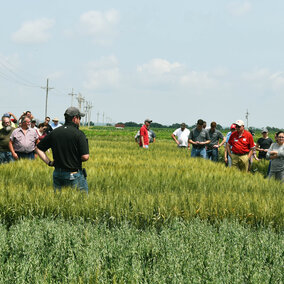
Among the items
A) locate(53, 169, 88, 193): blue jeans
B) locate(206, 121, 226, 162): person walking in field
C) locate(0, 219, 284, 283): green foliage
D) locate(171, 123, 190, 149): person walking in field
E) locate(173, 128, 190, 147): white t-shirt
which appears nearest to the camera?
locate(0, 219, 284, 283): green foliage

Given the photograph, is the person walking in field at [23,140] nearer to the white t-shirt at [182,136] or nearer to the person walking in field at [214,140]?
the person walking in field at [214,140]

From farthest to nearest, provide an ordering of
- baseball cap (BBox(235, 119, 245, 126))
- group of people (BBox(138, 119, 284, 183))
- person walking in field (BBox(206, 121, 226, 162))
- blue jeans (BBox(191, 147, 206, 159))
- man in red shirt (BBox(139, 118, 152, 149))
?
man in red shirt (BBox(139, 118, 152, 149)) → person walking in field (BBox(206, 121, 226, 162)) → blue jeans (BBox(191, 147, 206, 159)) → baseball cap (BBox(235, 119, 245, 126)) → group of people (BBox(138, 119, 284, 183))

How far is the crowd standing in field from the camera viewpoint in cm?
561

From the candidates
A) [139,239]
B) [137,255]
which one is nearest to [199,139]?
[139,239]

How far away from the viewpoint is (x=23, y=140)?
9.77 meters

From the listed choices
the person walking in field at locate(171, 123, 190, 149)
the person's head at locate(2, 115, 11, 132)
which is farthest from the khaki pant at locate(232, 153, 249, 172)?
the person's head at locate(2, 115, 11, 132)

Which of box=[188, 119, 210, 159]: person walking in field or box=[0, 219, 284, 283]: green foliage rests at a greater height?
box=[188, 119, 210, 159]: person walking in field

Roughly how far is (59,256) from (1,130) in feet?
23.0

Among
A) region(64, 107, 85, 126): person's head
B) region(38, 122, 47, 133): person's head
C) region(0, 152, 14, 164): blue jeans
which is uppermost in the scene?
region(64, 107, 85, 126): person's head

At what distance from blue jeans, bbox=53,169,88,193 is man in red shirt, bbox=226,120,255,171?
6026mm

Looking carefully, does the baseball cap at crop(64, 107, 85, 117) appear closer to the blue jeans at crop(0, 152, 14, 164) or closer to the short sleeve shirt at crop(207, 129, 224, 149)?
the blue jeans at crop(0, 152, 14, 164)

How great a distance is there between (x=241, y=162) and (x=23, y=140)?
638 centimetres

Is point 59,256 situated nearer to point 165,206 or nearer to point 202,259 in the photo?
point 202,259

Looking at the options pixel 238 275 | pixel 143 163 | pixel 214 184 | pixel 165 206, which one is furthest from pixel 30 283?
pixel 143 163
